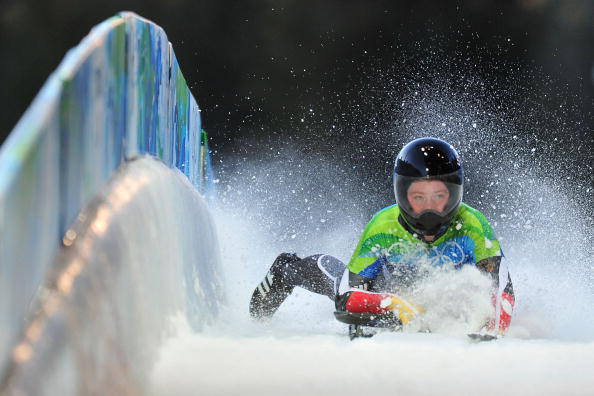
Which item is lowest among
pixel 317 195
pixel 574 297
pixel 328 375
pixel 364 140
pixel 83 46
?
pixel 328 375

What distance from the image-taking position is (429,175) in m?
4.04

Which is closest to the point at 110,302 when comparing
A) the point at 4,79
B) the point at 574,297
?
the point at 574,297

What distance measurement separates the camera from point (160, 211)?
2486 millimetres

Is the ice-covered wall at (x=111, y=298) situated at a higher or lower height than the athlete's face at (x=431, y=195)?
lower

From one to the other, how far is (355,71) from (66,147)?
8.13 metres

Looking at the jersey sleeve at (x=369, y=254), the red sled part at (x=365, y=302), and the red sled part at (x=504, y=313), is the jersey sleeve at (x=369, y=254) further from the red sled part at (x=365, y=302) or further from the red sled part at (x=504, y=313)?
the red sled part at (x=504, y=313)

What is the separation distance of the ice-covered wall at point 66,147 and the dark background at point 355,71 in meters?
6.68

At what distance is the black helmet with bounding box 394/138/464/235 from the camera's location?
405cm

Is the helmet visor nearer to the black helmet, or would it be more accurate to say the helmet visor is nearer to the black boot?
the black helmet

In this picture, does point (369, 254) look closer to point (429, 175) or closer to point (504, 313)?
point (429, 175)

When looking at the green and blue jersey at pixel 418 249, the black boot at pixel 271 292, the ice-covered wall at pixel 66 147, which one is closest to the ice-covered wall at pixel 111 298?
the ice-covered wall at pixel 66 147

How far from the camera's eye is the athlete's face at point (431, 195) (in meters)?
4.06

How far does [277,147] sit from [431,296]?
6087 mm

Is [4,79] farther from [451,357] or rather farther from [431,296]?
[451,357]
